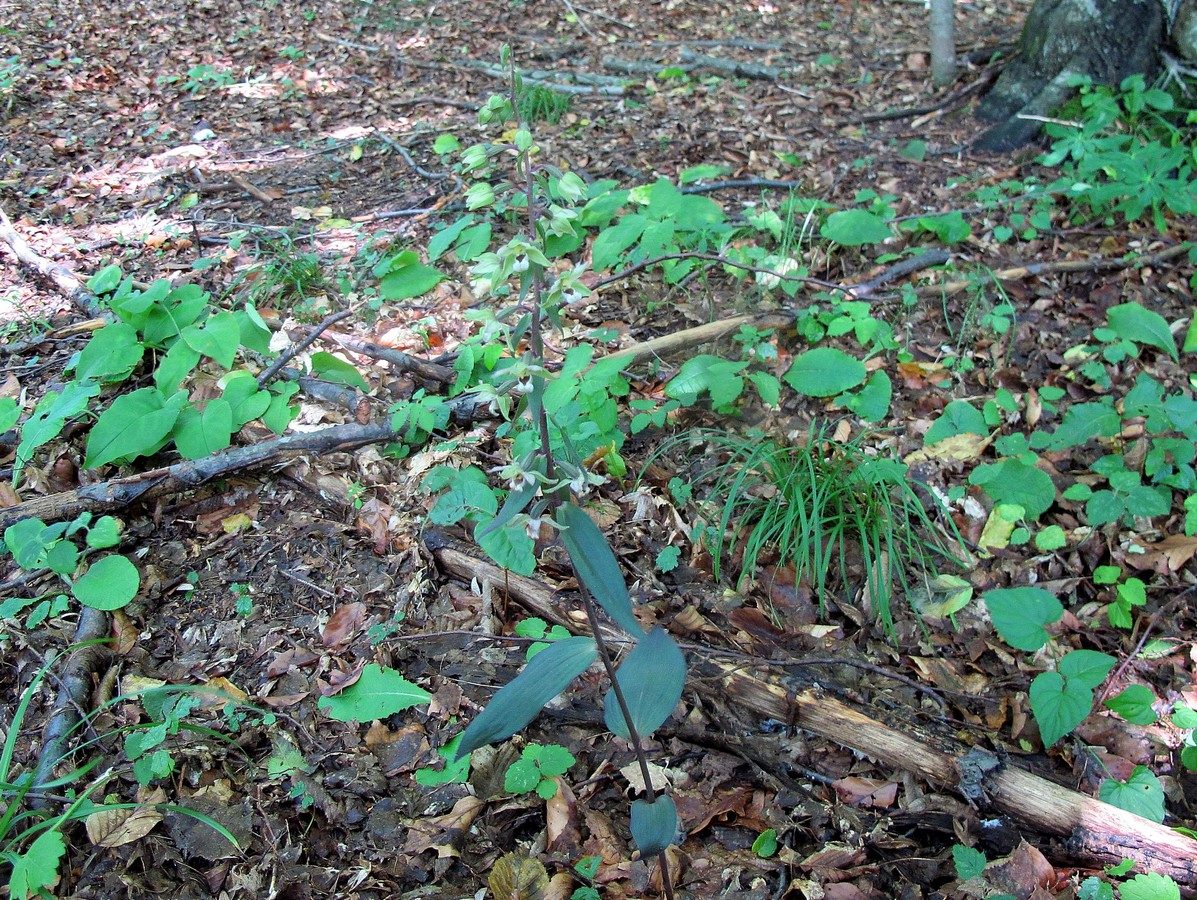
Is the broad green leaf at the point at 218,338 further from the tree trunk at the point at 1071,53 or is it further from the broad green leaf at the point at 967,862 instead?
the tree trunk at the point at 1071,53

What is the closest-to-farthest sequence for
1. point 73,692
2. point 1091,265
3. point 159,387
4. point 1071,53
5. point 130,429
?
point 73,692, point 130,429, point 159,387, point 1091,265, point 1071,53

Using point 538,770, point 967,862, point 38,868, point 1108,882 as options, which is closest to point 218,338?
point 38,868

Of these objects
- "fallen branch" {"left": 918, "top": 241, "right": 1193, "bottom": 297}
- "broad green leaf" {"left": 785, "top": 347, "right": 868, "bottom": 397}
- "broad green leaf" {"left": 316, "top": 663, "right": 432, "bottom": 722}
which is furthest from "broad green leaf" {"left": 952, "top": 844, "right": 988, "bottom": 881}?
"fallen branch" {"left": 918, "top": 241, "right": 1193, "bottom": 297}

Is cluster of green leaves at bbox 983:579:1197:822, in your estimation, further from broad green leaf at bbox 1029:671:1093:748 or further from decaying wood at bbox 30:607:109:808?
decaying wood at bbox 30:607:109:808

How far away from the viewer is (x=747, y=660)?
224 centimetres

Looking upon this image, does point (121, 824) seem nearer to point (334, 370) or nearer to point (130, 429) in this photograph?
point (130, 429)

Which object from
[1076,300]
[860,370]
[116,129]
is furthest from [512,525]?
[116,129]

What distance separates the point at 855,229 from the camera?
3443 mm

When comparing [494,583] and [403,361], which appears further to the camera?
[403,361]

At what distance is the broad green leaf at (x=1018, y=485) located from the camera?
104 inches

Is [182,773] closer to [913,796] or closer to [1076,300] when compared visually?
[913,796]

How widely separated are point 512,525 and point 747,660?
1077 mm

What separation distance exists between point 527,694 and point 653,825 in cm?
37

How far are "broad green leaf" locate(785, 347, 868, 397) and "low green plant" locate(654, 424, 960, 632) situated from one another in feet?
0.70
